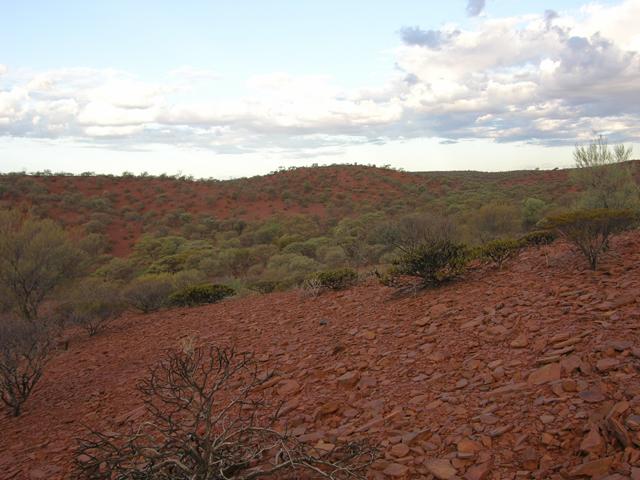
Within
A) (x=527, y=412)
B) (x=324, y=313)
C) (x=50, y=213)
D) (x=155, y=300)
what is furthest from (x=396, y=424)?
(x=50, y=213)

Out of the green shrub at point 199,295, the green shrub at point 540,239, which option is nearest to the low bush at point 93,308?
the green shrub at point 199,295

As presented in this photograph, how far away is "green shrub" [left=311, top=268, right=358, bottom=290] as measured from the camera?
9.45m

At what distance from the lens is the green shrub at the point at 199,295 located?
11414 mm

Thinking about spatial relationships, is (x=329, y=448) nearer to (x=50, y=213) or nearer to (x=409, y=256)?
(x=409, y=256)

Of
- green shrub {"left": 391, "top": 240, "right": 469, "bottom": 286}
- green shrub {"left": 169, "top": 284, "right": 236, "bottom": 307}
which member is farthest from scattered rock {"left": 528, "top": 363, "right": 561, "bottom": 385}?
green shrub {"left": 169, "top": 284, "right": 236, "bottom": 307}

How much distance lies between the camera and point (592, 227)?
22.4 feet

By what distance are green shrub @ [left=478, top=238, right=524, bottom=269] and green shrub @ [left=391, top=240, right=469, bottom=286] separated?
37 cm

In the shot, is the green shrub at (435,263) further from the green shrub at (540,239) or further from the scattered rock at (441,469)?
the scattered rock at (441,469)

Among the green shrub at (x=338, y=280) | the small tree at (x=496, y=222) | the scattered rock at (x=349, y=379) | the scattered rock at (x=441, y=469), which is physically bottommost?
the scattered rock at (x=349, y=379)

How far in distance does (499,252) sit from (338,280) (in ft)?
9.85

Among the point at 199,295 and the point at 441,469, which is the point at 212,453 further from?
the point at 199,295

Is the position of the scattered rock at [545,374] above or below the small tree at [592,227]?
below

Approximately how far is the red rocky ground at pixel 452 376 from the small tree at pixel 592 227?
0.23 meters

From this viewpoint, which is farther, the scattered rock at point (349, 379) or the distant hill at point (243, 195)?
the distant hill at point (243, 195)
